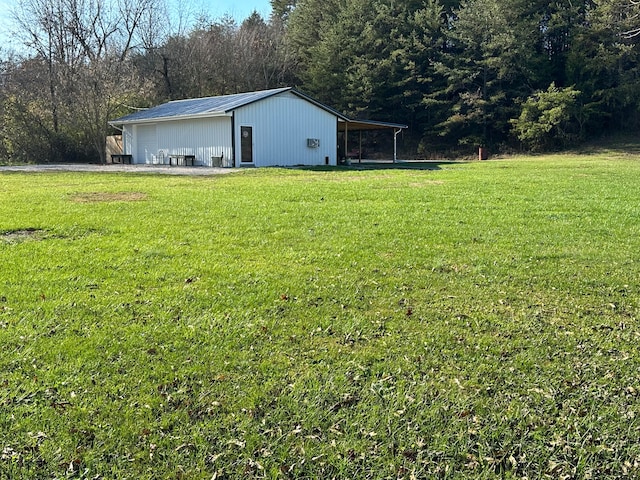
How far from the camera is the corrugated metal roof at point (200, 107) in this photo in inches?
808

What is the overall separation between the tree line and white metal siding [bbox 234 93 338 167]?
11.5 m

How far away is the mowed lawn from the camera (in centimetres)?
249

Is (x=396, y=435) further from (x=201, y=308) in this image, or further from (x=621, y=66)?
(x=621, y=66)

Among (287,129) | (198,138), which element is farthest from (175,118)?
(287,129)

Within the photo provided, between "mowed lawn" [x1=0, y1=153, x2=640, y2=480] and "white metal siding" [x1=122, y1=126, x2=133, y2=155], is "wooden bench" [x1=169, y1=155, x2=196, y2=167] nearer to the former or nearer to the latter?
"white metal siding" [x1=122, y1=126, x2=133, y2=155]

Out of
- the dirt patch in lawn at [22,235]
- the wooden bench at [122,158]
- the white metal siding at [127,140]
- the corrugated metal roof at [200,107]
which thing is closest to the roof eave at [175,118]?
the corrugated metal roof at [200,107]

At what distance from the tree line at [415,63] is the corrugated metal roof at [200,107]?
4578 mm

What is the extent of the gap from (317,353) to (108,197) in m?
7.83

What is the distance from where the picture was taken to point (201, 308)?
160 inches

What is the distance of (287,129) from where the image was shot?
2212 cm

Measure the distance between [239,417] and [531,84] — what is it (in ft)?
128

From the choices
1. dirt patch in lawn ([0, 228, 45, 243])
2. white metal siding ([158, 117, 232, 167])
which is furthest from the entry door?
dirt patch in lawn ([0, 228, 45, 243])

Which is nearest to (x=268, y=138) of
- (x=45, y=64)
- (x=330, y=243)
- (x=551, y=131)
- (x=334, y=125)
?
(x=334, y=125)

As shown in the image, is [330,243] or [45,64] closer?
[330,243]
